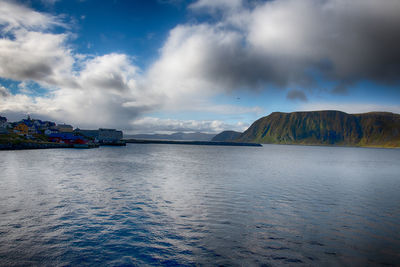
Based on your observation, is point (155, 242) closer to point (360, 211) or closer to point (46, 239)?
point (46, 239)

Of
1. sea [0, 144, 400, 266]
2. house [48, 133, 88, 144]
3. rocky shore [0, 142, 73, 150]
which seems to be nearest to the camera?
sea [0, 144, 400, 266]

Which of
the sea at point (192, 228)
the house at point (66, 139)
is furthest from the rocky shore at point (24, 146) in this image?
Answer: the sea at point (192, 228)

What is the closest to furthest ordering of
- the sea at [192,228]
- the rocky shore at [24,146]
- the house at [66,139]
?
the sea at [192,228] → the rocky shore at [24,146] → the house at [66,139]

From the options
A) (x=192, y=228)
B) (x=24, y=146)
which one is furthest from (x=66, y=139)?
(x=192, y=228)

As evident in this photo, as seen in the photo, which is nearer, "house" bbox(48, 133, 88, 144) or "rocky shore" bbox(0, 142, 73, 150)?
"rocky shore" bbox(0, 142, 73, 150)

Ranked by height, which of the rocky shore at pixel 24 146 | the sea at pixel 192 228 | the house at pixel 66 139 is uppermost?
the house at pixel 66 139

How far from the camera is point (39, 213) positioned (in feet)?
58.7

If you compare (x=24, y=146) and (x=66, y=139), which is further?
(x=66, y=139)

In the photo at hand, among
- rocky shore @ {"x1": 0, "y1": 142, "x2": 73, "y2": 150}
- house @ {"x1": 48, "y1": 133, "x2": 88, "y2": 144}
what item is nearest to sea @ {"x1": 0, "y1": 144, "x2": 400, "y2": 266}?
rocky shore @ {"x1": 0, "y1": 142, "x2": 73, "y2": 150}

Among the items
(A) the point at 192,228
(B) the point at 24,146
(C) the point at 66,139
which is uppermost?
(C) the point at 66,139

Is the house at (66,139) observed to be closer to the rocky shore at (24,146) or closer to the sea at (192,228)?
the rocky shore at (24,146)

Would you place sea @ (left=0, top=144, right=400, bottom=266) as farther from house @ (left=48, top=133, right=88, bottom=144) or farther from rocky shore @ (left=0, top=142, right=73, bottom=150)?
house @ (left=48, top=133, right=88, bottom=144)

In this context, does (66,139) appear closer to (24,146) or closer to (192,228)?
(24,146)

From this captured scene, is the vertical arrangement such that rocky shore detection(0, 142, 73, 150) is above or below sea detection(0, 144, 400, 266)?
above
